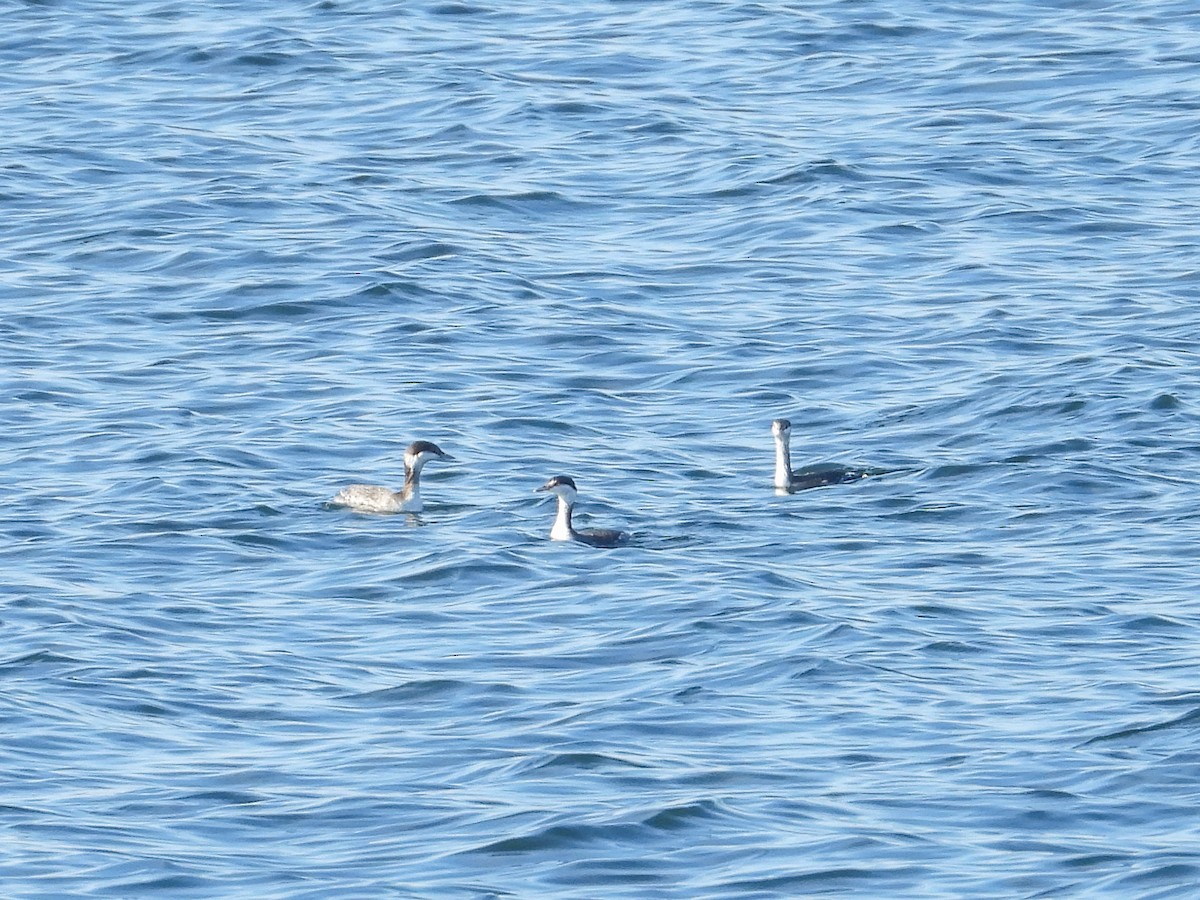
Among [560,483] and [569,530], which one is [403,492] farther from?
[569,530]

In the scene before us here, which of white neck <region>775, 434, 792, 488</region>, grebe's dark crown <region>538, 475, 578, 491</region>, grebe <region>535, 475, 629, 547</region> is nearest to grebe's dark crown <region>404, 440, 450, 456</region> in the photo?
grebe's dark crown <region>538, 475, 578, 491</region>

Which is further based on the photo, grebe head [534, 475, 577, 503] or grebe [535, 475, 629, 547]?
grebe head [534, 475, 577, 503]

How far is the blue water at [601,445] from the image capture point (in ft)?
39.6

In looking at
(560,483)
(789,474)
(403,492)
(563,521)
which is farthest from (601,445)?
(563,521)

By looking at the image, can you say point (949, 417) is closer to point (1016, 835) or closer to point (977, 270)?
point (977, 270)

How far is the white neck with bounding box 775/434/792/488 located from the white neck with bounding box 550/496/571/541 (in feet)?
6.33

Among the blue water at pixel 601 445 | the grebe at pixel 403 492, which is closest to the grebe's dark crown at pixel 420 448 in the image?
the grebe at pixel 403 492

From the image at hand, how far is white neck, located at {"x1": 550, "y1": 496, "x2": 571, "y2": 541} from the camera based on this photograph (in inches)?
696

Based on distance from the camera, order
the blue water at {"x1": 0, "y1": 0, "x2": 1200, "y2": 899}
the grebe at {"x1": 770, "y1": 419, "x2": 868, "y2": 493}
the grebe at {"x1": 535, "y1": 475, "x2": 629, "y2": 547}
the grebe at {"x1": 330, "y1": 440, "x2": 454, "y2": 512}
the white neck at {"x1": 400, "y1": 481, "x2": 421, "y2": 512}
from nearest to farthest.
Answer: the blue water at {"x1": 0, "y1": 0, "x2": 1200, "y2": 899}
the grebe at {"x1": 535, "y1": 475, "x2": 629, "y2": 547}
the grebe at {"x1": 330, "y1": 440, "x2": 454, "y2": 512}
the white neck at {"x1": 400, "y1": 481, "x2": 421, "y2": 512}
the grebe at {"x1": 770, "y1": 419, "x2": 868, "y2": 493}

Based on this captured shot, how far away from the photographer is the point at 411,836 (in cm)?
1178

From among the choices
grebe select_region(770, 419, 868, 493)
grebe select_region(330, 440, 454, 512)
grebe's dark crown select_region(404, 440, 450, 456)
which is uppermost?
grebe's dark crown select_region(404, 440, 450, 456)

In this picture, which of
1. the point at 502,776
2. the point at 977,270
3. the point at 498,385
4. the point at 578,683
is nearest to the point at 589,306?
the point at 498,385

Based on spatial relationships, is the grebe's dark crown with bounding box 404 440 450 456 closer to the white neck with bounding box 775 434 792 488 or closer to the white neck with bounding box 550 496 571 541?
the white neck with bounding box 550 496 571 541

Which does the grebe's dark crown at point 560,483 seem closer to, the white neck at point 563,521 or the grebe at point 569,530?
the grebe at point 569,530
